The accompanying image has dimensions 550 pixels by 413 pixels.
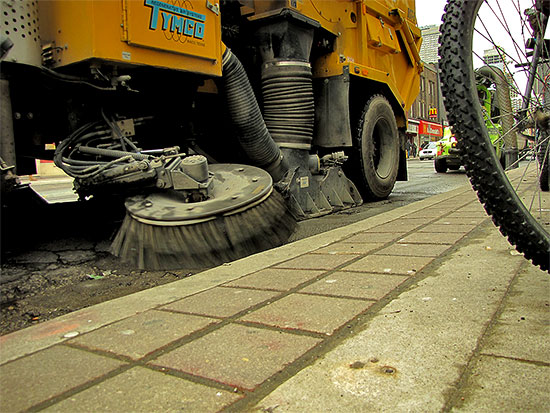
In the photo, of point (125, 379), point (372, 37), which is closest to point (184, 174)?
point (125, 379)

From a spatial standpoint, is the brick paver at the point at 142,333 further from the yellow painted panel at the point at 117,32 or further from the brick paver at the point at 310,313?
the yellow painted panel at the point at 117,32

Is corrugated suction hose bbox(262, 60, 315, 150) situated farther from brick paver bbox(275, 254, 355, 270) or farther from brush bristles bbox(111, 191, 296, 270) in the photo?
brick paver bbox(275, 254, 355, 270)

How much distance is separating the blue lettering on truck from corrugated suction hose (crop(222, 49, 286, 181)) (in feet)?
1.45

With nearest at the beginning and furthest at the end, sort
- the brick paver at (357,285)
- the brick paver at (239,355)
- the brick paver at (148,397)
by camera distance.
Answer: the brick paver at (148,397) < the brick paver at (239,355) < the brick paver at (357,285)

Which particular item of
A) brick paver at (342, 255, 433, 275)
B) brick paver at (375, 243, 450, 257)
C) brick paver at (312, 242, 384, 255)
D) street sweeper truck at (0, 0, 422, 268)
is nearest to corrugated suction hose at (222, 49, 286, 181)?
street sweeper truck at (0, 0, 422, 268)

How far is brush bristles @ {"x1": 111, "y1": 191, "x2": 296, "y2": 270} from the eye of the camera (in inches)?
110

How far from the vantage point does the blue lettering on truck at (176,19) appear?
314 centimetres

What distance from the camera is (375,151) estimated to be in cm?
667

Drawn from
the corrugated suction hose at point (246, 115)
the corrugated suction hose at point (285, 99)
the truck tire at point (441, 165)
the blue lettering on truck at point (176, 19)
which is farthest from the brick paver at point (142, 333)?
the truck tire at point (441, 165)

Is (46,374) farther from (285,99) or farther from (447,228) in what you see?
(285,99)

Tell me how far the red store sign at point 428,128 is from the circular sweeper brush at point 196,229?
145 ft

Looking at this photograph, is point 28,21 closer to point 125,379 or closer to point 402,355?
point 125,379

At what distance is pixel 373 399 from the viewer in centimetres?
113

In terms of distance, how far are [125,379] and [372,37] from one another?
552 cm
